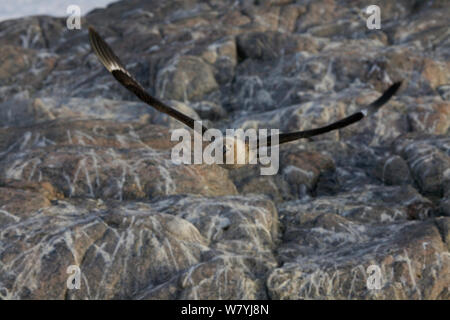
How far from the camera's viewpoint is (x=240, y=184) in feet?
46.8

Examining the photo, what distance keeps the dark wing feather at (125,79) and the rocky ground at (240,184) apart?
93.8 inches

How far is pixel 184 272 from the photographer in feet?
31.7

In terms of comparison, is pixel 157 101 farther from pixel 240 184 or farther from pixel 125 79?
pixel 240 184

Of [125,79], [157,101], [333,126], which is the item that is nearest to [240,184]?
[333,126]

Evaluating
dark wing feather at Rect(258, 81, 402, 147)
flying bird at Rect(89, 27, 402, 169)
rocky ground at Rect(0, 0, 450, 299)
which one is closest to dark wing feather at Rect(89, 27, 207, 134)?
flying bird at Rect(89, 27, 402, 169)

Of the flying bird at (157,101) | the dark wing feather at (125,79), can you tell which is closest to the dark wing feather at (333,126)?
the flying bird at (157,101)

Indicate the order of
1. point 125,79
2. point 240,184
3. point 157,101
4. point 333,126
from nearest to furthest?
1. point 157,101
2. point 125,79
3. point 333,126
4. point 240,184

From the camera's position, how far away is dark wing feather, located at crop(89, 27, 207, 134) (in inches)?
362

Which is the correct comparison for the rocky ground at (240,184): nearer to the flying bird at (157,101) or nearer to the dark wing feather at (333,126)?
the flying bird at (157,101)

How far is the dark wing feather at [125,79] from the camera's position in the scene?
919 centimetres

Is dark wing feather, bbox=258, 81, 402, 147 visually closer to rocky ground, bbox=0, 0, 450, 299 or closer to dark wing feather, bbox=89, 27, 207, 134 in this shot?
dark wing feather, bbox=89, 27, 207, 134

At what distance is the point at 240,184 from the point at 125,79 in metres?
5.72
